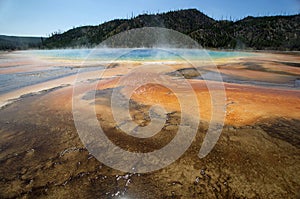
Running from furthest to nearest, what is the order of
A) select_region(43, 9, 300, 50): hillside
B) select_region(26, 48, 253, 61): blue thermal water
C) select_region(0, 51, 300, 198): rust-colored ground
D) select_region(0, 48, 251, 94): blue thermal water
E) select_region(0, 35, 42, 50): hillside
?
select_region(0, 35, 42, 50): hillside
select_region(43, 9, 300, 50): hillside
select_region(26, 48, 253, 61): blue thermal water
select_region(0, 48, 251, 94): blue thermal water
select_region(0, 51, 300, 198): rust-colored ground

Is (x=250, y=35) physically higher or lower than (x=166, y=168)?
higher

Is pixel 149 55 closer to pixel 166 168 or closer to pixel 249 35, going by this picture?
pixel 166 168

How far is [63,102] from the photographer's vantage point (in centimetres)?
565

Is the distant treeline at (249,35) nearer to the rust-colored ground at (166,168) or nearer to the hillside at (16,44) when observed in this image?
the hillside at (16,44)

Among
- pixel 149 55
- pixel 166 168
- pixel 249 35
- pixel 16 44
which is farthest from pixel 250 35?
pixel 16 44

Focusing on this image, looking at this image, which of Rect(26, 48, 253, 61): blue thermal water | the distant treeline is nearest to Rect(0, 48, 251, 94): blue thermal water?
Rect(26, 48, 253, 61): blue thermal water

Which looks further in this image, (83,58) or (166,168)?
(83,58)

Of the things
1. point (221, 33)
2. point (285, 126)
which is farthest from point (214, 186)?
point (221, 33)

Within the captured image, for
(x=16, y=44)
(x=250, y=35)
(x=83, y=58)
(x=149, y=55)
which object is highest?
(x=250, y=35)

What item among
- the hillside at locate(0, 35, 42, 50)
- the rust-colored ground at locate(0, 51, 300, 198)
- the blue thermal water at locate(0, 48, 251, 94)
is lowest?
the rust-colored ground at locate(0, 51, 300, 198)

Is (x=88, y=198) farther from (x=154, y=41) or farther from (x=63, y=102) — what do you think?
(x=154, y=41)

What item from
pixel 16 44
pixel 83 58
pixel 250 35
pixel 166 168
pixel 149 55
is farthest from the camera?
pixel 16 44

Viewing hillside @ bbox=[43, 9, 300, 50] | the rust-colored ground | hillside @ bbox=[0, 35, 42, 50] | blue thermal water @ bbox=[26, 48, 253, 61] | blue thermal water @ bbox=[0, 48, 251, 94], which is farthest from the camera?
hillside @ bbox=[0, 35, 42, 50]

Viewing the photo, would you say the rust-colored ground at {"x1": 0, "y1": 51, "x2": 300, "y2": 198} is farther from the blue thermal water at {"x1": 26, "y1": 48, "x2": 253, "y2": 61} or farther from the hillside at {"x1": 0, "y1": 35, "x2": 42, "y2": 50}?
the hillside at {"x1": 0, "y1": 35, "x2": 42, "y2": 50}
